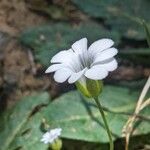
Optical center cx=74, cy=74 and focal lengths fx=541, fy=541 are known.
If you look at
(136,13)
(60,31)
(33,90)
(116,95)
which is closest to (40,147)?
(116,95)

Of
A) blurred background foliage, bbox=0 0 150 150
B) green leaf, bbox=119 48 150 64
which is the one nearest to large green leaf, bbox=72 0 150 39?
blurred background foliage, bbox=0 0 150 150

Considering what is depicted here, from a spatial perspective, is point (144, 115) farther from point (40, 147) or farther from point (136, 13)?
point (136, 13)

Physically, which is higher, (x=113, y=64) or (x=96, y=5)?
(x=113, y=64)

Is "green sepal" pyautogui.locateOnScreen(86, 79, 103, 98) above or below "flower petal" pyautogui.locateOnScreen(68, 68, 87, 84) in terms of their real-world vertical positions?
below

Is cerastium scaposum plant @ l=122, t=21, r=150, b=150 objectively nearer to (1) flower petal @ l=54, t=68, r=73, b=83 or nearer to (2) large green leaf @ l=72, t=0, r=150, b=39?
(1) flower petal @ l=54, t=68, r=73, b=83

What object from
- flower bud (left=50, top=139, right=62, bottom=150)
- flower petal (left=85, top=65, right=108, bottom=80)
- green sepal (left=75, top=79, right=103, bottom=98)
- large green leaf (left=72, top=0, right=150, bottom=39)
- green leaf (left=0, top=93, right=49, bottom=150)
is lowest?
green leaf (left=0, top=93, right=49, bottom=150)

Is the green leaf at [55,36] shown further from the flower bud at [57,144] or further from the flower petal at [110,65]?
the flower petal at [110,65]

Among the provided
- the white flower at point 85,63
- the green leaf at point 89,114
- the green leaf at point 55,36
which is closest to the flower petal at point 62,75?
the white flower at point 85,63
